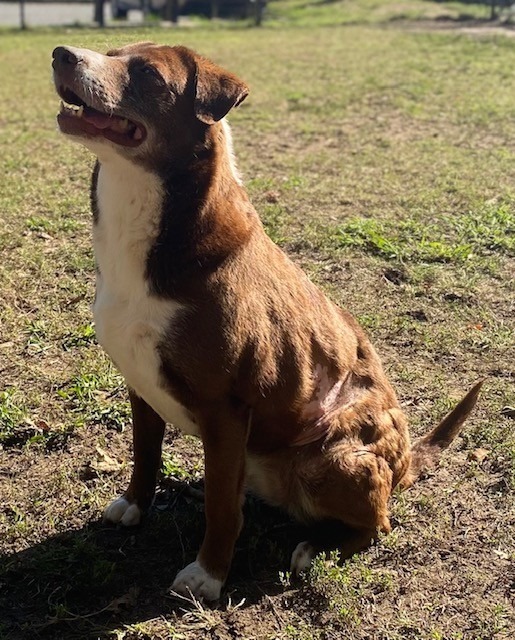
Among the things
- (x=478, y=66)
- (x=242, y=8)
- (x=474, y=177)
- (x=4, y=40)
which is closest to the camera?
(x=474, y=177)

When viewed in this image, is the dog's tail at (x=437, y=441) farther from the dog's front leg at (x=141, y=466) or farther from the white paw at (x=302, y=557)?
the dog's front leg at (x=141, y=466)

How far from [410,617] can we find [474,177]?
5.68 m

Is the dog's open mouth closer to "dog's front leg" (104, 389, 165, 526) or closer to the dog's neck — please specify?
the dog's neck

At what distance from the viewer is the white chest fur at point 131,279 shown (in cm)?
276

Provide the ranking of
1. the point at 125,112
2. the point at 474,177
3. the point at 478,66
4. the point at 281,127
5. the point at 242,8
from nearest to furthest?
the point at 125,112, the point at 474,177, the point at 281,127, the point at 478,66, the point at 242,8

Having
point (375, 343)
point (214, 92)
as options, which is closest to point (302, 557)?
point (214, 92)

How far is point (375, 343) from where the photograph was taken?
15.7 feet

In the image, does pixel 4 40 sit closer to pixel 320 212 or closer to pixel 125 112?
pixel 320 212

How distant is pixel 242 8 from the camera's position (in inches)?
1016

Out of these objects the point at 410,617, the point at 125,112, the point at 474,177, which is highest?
the point at 125,112

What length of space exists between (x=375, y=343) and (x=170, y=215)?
231 cm

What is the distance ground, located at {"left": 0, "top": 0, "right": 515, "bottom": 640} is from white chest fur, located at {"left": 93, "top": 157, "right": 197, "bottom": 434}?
74 centimetres

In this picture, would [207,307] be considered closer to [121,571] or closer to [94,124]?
[94,124]

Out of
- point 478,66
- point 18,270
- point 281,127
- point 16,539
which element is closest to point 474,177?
point 281,127
